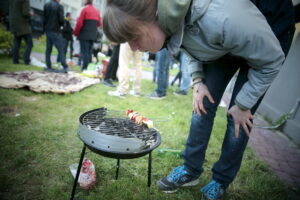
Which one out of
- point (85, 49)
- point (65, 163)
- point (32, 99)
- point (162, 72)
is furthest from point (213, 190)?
point (85, 49)

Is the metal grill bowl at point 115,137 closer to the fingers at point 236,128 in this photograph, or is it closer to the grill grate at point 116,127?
the grill grate at point 116,127

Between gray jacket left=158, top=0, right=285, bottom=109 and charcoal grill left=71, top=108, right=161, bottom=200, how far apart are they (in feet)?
2.07

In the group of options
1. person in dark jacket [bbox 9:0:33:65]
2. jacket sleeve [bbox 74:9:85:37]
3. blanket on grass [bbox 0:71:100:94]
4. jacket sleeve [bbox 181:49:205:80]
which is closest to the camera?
jacket sleeve [bbox 181:49:205:80]

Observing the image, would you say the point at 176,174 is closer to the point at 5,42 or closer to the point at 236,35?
the point at 236,35

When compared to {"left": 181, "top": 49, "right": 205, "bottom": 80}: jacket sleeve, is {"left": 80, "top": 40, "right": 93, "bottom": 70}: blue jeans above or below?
below

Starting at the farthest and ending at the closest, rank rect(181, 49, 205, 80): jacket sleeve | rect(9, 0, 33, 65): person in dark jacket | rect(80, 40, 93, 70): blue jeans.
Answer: rect(80, 40, 93, 70): blue jeans < rect(9, 0, 33, 65): person in dark jacket < rect(181, 49, 205, 80): jacket sleeve

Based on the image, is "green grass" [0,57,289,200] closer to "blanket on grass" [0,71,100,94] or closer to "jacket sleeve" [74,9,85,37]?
"blanket on grass" [0,71,100,94]

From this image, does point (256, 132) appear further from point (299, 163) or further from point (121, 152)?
point (121, 152)

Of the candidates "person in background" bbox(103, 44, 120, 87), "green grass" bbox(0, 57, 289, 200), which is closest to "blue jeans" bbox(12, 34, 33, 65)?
"person in background" bbox(103, 44, 120, 87)

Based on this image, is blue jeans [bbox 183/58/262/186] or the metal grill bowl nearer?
the metal grill bowl

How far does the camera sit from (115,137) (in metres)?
1.14

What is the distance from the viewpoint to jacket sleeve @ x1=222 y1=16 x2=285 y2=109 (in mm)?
1004

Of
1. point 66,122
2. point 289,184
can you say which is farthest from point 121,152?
point 289,184

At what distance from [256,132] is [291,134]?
0.68 metres
